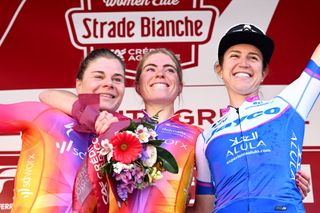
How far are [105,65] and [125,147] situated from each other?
0.63m

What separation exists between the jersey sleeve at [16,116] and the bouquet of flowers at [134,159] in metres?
0.43

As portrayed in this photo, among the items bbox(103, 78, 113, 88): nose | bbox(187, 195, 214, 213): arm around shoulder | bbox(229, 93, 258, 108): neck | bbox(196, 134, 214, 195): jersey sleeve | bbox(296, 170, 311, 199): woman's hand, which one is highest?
bbox(103, 78, 113, 88): nose

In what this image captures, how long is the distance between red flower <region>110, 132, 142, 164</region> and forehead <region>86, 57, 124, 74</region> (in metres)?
0.58

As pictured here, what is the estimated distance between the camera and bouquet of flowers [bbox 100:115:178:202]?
84.2 inches

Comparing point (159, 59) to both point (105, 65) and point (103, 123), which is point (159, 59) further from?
point (103, 123)

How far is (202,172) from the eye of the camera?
8.36 ft

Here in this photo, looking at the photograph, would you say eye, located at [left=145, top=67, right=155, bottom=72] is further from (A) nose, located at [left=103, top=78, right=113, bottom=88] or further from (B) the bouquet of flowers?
(B) the bouquet of flowers

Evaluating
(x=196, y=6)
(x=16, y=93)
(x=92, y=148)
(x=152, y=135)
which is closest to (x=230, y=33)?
(x=152, y=135)

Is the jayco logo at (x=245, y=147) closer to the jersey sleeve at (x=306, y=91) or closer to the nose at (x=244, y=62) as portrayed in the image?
the jersey sleeve at (x=306, y=91)

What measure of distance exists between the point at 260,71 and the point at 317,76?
0.27 metres

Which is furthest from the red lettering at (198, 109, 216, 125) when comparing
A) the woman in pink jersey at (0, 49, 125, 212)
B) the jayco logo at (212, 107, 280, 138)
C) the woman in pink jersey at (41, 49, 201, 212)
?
the jayco logo at (212, 107, 280, 138)

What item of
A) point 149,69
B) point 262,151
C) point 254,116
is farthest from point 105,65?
point 262,151

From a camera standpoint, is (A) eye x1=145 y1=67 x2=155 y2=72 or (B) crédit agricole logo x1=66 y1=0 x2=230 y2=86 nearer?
(A) eye x1=145 y1=67 x2=155 y2=72

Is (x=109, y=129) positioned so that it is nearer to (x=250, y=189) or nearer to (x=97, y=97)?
(x=97, y=97)
